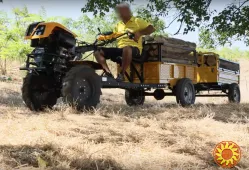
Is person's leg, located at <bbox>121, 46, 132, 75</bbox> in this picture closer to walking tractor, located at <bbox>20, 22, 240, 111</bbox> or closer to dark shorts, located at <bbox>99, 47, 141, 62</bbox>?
dark shorts, located at <bbox>99, 47, 141, 62</bbox>

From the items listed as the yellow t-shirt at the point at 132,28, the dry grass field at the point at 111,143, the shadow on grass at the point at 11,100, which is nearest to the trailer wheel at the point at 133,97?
the yellow t-shirt at the point at 132,28

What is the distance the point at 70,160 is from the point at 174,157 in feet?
3.14

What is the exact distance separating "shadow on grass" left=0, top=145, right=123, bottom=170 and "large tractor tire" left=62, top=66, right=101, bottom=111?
8.16 feet

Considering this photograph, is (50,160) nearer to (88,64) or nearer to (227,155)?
(227,155)

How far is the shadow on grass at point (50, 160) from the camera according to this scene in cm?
273

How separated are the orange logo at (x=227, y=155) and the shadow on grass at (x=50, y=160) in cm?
90

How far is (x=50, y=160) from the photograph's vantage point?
9.25ft

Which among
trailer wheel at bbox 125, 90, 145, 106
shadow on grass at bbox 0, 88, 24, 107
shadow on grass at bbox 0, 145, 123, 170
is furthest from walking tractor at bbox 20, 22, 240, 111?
shadow on grass at bbox 0, 145, 123, 170

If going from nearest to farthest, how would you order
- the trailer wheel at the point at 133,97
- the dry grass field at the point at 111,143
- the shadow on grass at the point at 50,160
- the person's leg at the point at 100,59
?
the shadow on grass at the point at 50,160, the dry grass field at the point at 111,143, the person's leg at the point at 100,59, the trailer wheel at the point at 133,97

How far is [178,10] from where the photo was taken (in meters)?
10.1

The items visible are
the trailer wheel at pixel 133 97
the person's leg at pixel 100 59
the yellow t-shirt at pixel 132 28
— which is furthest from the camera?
the trailer wheel at pixel 133 97

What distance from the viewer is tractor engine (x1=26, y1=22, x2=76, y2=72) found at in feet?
18.5

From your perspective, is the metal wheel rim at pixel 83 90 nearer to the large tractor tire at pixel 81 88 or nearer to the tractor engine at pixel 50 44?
the large tractor tire at pixel 81 88

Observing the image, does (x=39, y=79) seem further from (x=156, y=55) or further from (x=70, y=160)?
(x=70, y=160)
